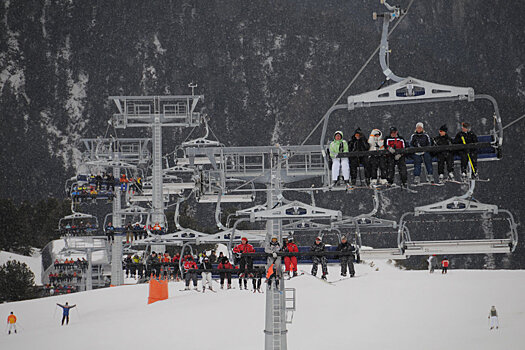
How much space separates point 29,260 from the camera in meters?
86.0

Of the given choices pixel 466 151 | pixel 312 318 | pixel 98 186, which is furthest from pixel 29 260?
pixel 466 151

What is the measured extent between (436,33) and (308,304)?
13246 cm

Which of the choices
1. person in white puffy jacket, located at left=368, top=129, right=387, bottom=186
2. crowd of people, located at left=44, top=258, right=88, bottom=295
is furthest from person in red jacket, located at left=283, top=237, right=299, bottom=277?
crowd of people, located at left=44, top=258, right=88, bottom=295

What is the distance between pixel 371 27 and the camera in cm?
16975

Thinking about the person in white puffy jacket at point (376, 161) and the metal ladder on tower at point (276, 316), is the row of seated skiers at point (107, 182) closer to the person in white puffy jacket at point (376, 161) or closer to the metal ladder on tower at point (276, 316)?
the metal ladder on tower at point (276, 316)

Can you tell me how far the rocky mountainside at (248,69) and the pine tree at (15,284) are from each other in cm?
7781

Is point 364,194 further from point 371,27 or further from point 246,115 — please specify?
point 371,27

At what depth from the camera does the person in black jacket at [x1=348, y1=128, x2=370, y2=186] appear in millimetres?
14445

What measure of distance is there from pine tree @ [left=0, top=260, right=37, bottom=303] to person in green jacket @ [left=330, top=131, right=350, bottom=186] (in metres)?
59.6

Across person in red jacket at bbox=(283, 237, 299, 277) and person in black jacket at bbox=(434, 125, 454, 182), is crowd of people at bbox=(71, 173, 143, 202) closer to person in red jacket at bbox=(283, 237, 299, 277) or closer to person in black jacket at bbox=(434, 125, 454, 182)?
person in red jacket at bbox=(283, 237, 299, 277)

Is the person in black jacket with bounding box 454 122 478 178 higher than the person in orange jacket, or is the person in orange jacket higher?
the person in black jacket with bounding box 454 122 478 178

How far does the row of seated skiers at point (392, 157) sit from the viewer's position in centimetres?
1395

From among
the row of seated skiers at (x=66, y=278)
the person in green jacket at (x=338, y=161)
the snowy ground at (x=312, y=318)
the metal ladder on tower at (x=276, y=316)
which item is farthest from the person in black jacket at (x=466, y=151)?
the row of seated skiers at (x=66, y=278)

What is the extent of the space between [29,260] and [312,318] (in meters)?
57.3
